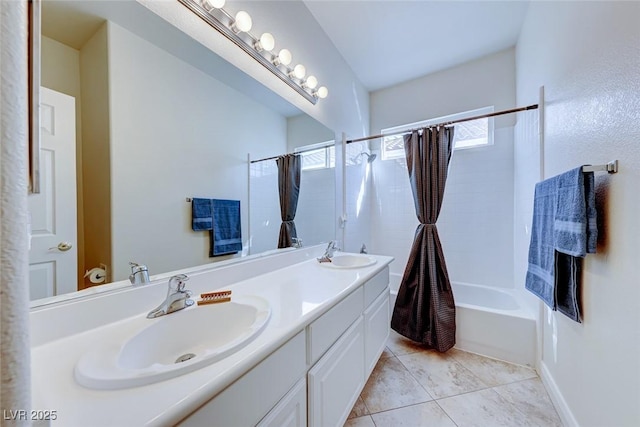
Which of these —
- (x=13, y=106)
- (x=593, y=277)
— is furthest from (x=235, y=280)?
(x=593, y=277)

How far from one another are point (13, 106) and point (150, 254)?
83cm

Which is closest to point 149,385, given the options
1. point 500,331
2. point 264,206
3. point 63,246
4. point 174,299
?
point 174,299

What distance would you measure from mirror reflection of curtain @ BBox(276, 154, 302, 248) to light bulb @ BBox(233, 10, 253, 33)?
69 cm

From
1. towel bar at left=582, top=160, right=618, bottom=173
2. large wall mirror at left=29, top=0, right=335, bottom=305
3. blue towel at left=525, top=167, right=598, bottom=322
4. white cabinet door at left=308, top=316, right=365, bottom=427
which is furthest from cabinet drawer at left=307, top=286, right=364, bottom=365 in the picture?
towel bar at left=582, top=160, right=618, bottom=173

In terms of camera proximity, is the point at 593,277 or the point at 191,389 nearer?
the point at 191,389

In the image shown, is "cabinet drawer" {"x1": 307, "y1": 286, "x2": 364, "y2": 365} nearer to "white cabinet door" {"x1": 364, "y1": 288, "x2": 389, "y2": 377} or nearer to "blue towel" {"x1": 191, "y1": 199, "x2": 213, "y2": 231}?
"white cabinet door" {"x1": 364, "y1": 288, "x2": 389, "y2": 377}

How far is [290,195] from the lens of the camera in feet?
5.63

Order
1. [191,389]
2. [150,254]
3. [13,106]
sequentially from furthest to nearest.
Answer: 1. [150,254]
2. [191,389]
3. [13,106]

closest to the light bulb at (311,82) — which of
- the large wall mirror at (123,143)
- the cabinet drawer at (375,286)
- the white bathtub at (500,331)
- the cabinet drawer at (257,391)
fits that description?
the large wall mirror at (123,143)

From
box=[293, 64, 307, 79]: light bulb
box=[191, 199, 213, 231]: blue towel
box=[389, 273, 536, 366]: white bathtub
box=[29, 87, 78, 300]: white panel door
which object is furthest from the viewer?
box=[389, 273, 536, 366]: white bathtub

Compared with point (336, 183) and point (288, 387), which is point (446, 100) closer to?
point (336, 183)

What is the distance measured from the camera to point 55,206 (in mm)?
748

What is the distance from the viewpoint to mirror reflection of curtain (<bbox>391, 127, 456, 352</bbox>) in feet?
6.47

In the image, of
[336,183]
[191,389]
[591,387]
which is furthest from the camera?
[336,183]
